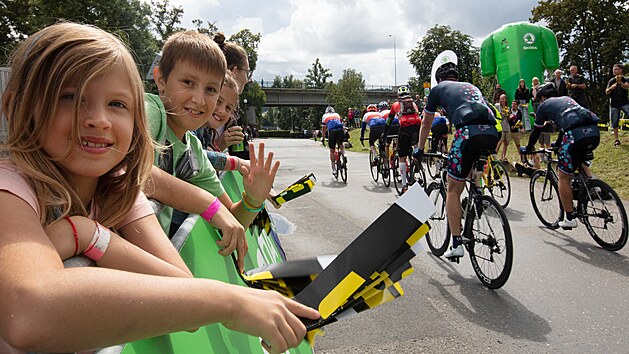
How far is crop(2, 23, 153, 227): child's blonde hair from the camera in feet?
3.19

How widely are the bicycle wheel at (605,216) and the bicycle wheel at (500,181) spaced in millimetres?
2061

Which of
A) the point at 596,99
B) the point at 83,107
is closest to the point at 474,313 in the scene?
the point at 83,107

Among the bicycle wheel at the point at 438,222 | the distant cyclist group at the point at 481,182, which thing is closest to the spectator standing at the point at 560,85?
the distant cyclist group at the point at 481,182

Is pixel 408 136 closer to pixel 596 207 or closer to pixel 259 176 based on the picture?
pixel 596 207

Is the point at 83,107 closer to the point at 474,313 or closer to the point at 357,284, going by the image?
the point at 357,284

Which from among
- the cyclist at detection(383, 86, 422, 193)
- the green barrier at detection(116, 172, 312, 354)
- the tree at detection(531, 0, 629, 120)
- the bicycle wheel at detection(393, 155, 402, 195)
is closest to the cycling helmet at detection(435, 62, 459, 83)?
the green barrier at detection(116, 172, 312, 354)

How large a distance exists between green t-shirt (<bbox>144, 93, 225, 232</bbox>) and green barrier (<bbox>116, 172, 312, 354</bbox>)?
15cm

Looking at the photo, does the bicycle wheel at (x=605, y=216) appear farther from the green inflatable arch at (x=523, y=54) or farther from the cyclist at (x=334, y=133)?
the green inflatable arch at (x=523, y=54)

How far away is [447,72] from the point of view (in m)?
5.12

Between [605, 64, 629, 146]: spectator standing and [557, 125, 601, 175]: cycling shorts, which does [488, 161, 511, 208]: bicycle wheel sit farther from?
[605, 64, 629, 146]: spectator standing

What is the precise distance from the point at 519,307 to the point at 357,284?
323cm

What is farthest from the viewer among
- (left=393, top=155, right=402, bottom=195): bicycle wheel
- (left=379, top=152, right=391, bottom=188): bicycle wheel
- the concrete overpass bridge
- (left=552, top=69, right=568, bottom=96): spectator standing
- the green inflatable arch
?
the concrete overpass bridge

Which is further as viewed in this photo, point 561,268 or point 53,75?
point 561,268

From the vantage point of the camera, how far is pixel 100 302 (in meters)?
0.76
